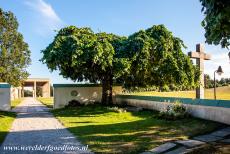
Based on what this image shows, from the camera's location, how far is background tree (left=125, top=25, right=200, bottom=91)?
24.2 metres

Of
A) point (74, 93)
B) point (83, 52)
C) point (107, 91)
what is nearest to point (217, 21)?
point (83, 52)

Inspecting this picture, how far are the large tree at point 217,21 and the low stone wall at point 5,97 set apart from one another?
918 inches

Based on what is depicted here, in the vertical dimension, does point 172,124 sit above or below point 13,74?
below

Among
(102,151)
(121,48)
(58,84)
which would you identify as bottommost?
(102,151)

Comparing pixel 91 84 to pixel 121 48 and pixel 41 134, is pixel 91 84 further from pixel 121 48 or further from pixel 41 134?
pixel 41 134

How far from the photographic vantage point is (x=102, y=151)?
9.64 metres

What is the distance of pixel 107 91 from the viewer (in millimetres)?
29516

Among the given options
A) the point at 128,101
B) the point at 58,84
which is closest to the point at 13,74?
the point at 58,84

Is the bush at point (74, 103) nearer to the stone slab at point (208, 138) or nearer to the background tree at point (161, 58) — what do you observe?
the background tree at point (161, 58)

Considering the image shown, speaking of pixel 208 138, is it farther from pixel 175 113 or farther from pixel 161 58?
pixel 161 58

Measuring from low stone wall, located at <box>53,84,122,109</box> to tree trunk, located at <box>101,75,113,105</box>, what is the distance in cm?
243

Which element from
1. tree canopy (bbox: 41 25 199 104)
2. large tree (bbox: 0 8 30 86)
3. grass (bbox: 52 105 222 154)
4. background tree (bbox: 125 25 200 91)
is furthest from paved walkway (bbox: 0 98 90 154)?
large tree (bbox: 0 8 30 86)

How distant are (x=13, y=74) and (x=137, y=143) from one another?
40.0m

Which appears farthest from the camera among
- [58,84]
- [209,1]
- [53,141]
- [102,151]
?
[58,84]
